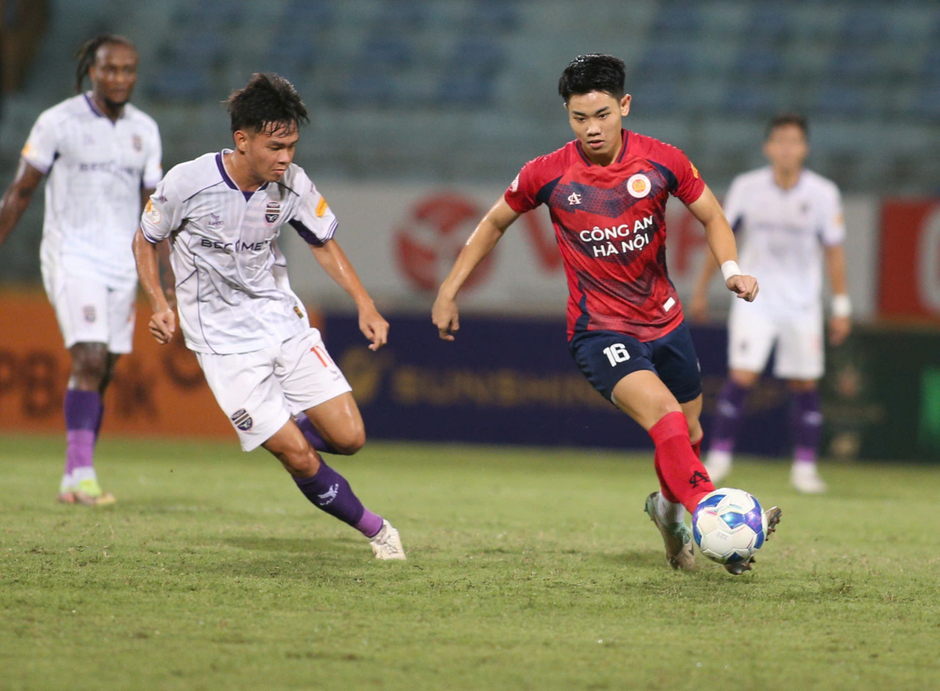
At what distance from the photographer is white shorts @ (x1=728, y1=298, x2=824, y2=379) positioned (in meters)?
8.05

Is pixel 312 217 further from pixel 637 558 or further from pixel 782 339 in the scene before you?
pixel 782 339

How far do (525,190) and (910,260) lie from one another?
811cm

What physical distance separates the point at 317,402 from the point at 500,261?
7710mm

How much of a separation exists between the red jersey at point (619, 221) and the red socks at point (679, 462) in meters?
0.45

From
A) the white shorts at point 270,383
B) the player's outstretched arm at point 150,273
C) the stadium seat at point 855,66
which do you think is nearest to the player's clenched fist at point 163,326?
the player's outstretched arm at point 150,273

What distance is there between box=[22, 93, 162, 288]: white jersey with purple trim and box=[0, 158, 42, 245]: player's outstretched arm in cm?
5

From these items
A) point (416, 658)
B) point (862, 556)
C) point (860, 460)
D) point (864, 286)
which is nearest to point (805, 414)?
point (860, 460)

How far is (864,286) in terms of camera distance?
12008 mm

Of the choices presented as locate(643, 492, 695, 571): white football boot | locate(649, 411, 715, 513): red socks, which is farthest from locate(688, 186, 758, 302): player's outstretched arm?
locate(643, 492, 695, 571): white football boot

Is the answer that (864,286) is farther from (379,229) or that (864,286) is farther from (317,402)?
(317,402)

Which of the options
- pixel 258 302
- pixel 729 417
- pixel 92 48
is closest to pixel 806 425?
pixel 729 417

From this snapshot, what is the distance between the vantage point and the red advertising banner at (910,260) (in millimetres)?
11781

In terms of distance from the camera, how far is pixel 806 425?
8180 mm

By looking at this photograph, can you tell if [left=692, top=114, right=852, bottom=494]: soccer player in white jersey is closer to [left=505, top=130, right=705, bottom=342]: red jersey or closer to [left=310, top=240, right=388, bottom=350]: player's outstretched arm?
[left=505, top=130, right=705, bottom=342]: red jersey
